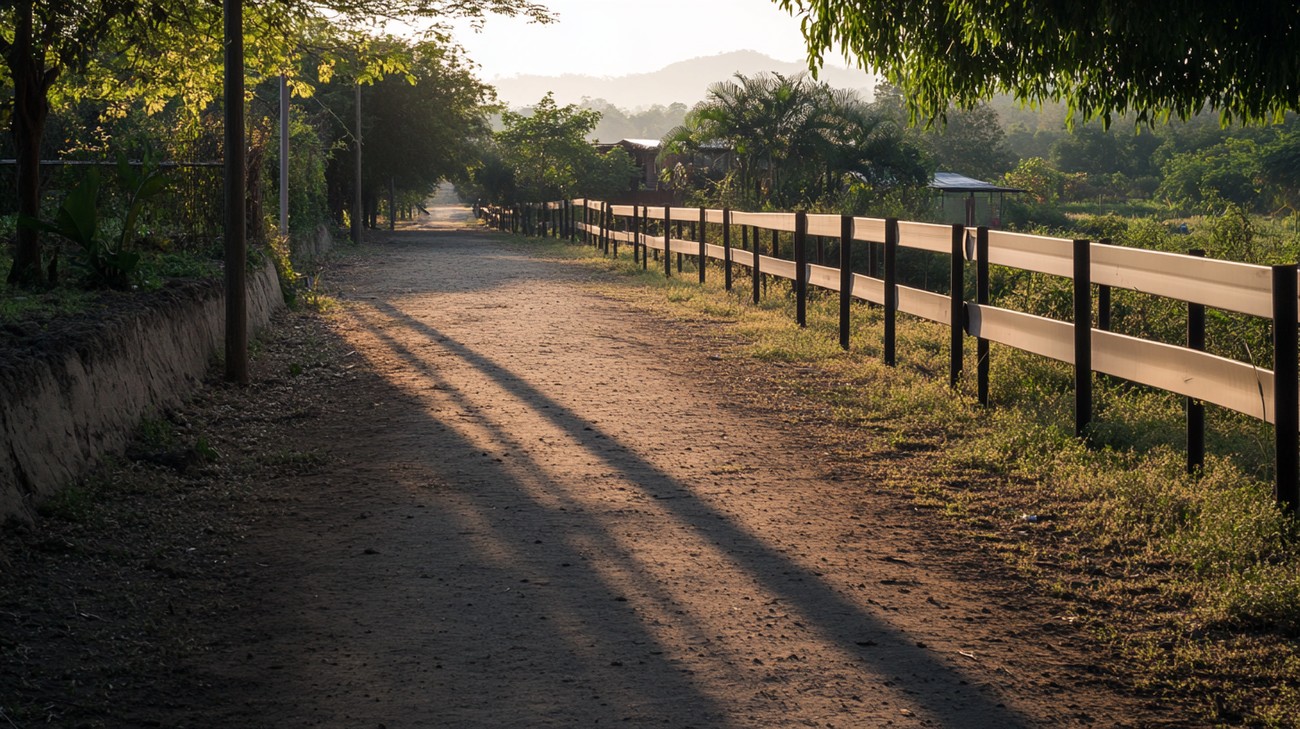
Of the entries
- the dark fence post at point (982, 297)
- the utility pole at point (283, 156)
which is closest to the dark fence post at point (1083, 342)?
the dark fence post at point (982, 297)

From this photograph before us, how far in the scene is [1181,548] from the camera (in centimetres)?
562

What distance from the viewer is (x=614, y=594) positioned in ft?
16.9

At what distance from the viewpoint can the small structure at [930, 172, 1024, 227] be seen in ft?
187

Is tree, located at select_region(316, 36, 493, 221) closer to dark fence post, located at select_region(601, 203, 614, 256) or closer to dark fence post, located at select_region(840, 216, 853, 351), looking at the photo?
dark fence post, located at select_region(601, 203, 614, 256)

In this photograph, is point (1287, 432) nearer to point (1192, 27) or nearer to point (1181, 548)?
point (1181, 548)

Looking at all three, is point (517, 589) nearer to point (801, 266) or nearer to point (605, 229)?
point (801, 266)

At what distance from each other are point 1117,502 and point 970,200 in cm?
4947

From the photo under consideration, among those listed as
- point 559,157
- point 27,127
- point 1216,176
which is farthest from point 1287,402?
point 1216,176

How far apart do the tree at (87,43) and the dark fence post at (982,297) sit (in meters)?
6.19

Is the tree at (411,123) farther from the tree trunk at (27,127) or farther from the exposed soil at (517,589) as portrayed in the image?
the exposed soil at (517,589)

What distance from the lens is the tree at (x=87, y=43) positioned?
9.23 metres

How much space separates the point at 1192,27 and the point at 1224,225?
831cm

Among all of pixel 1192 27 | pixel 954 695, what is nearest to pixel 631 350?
pixel 1192 27

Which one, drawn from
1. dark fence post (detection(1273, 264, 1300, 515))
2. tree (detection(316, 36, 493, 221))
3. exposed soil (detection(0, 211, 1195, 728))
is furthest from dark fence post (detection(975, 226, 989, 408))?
tree (detection(316, 36, 493, 221))
